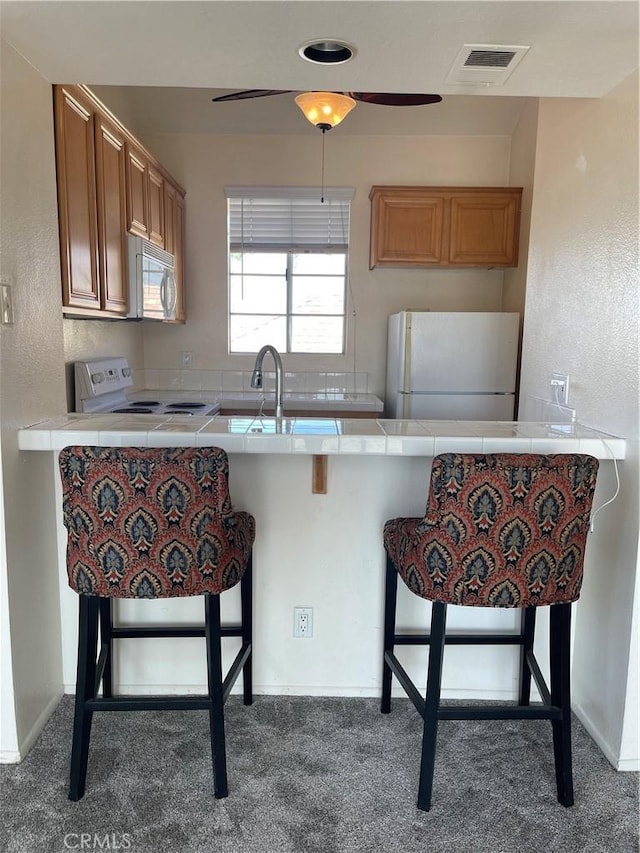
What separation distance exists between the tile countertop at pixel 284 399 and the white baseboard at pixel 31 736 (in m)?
2.18

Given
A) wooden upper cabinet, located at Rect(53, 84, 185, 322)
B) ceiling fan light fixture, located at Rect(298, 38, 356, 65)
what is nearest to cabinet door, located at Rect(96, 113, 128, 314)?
wooden upper cabinet, located at Rect(53, 84, 185, 322)

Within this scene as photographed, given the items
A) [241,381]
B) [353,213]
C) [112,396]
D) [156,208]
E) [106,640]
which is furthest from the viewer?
[241,381]

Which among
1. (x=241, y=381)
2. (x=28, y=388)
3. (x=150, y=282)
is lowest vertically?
(x=241, y=381)

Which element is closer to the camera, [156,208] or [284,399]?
[156,208]

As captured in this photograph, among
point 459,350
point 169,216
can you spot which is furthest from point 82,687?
point 169,216

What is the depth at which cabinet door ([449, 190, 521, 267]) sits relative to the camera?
12.8 feet

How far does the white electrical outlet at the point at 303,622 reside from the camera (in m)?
2.04

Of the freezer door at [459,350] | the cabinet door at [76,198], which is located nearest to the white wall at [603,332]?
the freezer door at [459,350]

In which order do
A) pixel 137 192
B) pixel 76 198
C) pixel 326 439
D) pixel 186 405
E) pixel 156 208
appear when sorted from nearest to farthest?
pixel 326 439 → pixel 76 198 → pixel 137 192 → pixel 156 208 → pixel 186 405

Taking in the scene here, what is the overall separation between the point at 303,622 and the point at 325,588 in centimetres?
15

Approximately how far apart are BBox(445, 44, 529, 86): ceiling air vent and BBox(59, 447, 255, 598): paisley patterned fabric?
127 centimetres

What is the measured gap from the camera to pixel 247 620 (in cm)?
194

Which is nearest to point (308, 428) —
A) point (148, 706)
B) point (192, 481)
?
point (192, 481)

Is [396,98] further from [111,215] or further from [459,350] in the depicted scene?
[459,350]
